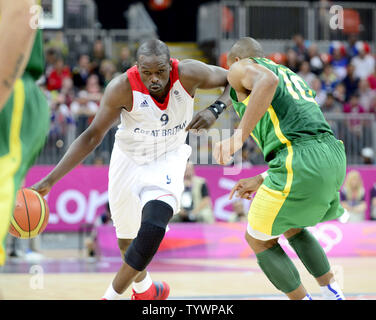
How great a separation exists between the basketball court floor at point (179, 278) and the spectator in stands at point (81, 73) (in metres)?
5.07

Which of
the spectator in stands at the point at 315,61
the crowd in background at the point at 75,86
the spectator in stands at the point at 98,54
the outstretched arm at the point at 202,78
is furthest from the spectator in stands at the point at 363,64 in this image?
the outstretched arm at the point at 202,78

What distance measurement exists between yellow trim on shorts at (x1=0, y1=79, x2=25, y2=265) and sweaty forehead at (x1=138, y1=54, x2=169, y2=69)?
92.2 inches

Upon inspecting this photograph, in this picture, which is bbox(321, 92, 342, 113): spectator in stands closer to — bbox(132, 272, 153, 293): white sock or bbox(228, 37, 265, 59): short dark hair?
bbox(132, 272, 153, 293): white sock

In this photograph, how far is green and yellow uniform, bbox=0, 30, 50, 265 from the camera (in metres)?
2.73

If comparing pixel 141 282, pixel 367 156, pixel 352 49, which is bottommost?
pixel 367 156

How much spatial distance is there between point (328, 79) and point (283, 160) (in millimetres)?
12855

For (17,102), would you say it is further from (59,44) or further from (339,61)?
(339,61)

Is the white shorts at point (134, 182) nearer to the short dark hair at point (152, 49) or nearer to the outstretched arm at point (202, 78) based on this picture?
the outstretched arm at point (202, 78)

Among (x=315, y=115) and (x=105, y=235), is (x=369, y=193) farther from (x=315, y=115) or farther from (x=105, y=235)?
(x=315, y=115)

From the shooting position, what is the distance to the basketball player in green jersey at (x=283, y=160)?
4.62 m

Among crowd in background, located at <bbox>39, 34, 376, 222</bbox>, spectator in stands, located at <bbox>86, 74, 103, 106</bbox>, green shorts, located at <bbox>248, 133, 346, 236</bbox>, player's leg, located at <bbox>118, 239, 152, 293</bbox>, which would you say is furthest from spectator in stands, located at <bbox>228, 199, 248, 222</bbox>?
green shorts, located at <bbox>248, 133, 346, 236</bbox>

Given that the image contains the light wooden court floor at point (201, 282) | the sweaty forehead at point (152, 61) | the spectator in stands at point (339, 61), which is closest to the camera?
the sweaty forehead at point (152, 61)

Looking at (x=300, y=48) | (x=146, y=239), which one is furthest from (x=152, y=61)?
(x=300, y=48)

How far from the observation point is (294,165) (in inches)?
184
